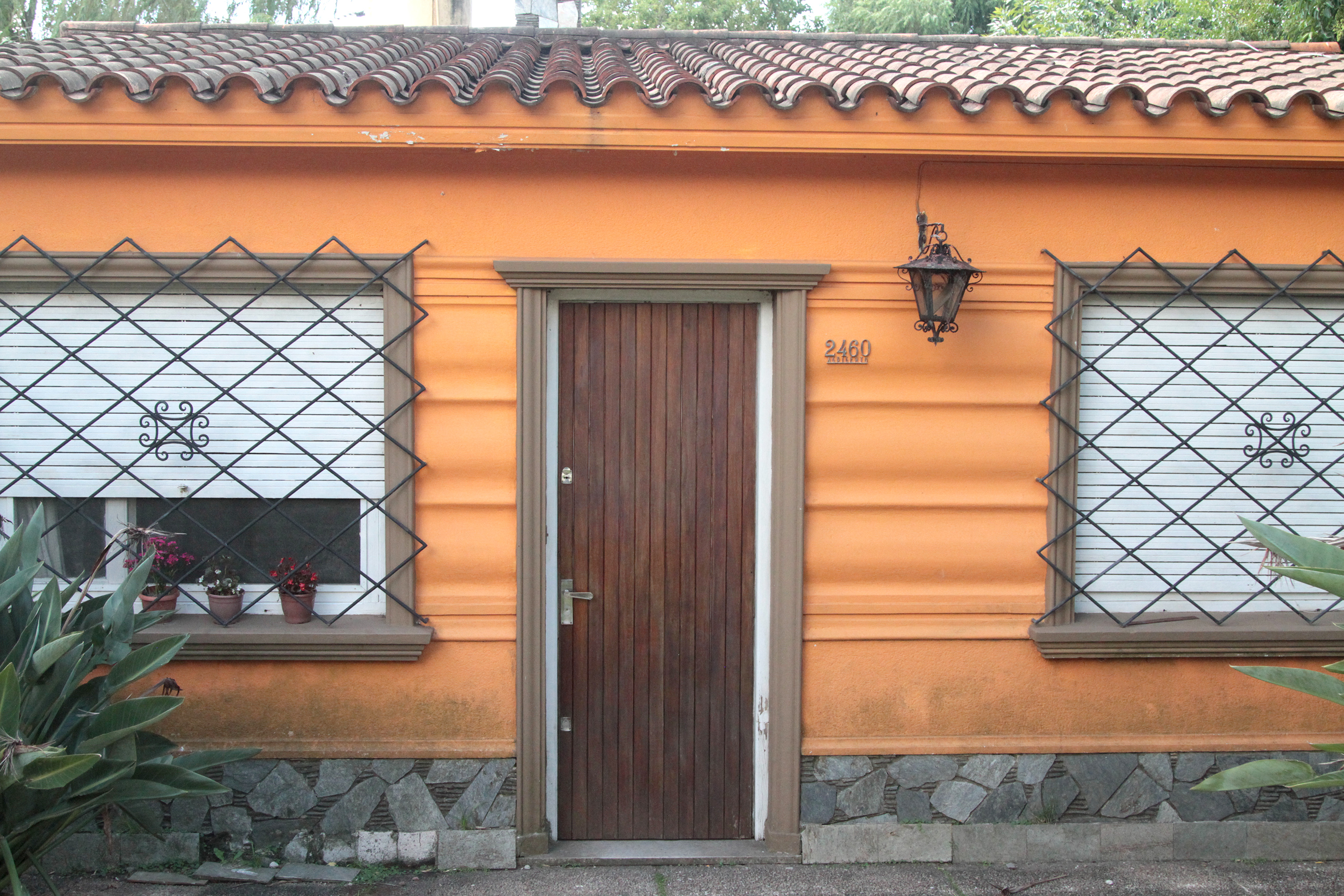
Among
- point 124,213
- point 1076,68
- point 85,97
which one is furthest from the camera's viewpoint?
point 1076,68

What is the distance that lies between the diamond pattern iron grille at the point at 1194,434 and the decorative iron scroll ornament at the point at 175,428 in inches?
143

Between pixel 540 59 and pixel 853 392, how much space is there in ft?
9.42

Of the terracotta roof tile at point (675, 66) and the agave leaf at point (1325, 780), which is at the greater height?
the terracotta roof tile at point (675, 66)

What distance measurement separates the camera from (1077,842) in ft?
13.7

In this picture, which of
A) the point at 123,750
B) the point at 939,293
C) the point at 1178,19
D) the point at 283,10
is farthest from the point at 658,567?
the point at 283,10

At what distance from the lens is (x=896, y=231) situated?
4.14 meters

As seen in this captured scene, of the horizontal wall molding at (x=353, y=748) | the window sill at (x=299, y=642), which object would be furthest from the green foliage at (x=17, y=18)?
the horizontal wall molding at (x=353, y=748)

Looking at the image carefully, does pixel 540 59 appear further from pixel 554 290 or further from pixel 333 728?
pixel 333 728

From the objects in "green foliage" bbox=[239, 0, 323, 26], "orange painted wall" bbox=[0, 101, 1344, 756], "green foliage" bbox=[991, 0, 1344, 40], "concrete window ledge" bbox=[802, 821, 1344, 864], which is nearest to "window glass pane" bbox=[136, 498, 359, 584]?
"orange painted wall" bbox=[0, 101, 1344, 756]

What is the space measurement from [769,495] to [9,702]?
2757 millimetres

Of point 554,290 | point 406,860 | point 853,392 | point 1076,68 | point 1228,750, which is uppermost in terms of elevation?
point 1076,68

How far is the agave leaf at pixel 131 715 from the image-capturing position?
10.4ft

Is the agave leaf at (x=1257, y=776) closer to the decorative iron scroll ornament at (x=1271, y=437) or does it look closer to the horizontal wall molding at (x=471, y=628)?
the decorative iron scroll ornament at (x=1271, y=437)

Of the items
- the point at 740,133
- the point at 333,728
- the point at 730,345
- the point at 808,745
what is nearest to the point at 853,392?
the point at 730,345
